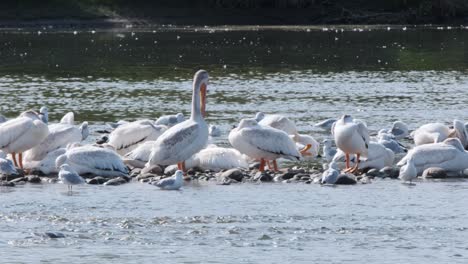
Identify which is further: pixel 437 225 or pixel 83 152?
pixel 83 152

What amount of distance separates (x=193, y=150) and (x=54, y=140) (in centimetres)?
313

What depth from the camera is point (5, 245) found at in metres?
15.4

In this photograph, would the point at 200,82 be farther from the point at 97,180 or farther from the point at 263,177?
the point at 97,180

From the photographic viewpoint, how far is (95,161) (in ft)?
66.4

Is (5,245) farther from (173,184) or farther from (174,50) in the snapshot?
(174,50)

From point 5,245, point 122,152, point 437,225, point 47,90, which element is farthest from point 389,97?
point 5,245

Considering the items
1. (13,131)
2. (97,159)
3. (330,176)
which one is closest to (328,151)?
(330,176)

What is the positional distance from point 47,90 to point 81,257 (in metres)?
22.9

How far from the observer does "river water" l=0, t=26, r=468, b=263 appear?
15453 millimetres

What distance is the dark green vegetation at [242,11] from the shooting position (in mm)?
76375

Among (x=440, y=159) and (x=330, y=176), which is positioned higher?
(x=440, y=159)

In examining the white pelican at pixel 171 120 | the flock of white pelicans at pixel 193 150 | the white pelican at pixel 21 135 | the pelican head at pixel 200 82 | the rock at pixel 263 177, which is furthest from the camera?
the white pelican at pixel 171 120

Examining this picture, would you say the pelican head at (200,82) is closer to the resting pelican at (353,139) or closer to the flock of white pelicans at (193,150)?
the flock of white pelicans at (193,150)

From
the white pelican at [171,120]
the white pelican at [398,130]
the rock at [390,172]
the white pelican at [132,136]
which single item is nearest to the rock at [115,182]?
the white pelican at [132,136]
